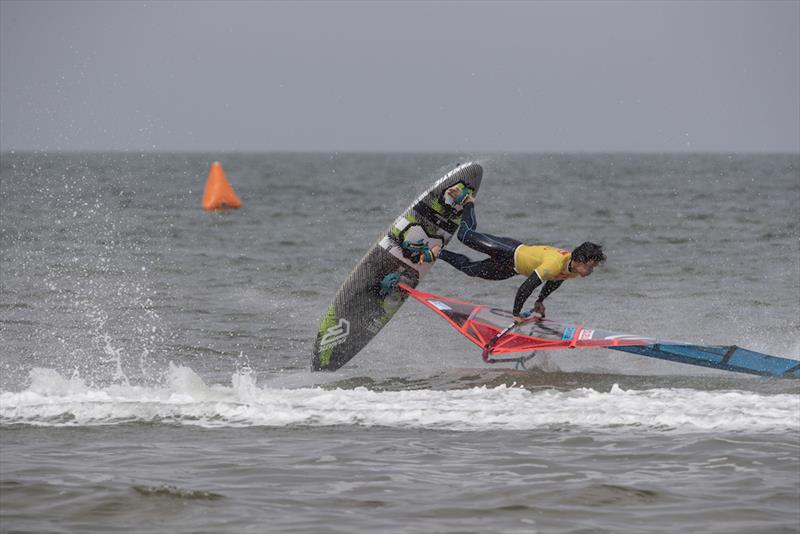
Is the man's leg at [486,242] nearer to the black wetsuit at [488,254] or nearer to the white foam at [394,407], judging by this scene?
the black wetsuit at [488,254]

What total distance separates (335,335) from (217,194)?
27.0m

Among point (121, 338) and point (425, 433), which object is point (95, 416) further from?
point (121, 338)

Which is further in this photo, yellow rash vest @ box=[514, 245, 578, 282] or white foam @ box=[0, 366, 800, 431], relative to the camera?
yellow rash vest @ box=[514, 245, 578, 282]

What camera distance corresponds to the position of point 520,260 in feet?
39.2

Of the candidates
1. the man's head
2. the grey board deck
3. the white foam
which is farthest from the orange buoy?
the white foam

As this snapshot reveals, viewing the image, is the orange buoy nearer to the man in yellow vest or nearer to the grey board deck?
the grey board deck

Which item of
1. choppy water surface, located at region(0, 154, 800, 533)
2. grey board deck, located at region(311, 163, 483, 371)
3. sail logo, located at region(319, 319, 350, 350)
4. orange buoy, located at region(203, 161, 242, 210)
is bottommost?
choppy water surface, located at region(0, 154, 800, 533)

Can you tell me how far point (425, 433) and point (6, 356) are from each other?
6.51 metres

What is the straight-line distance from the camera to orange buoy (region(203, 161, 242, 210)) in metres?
39.1

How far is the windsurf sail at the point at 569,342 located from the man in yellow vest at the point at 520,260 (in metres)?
0.23

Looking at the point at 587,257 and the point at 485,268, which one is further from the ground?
the point at 587,257

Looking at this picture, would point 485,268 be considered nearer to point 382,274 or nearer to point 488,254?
point 488,254

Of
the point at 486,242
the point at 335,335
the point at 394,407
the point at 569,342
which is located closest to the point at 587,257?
the point at 569,342

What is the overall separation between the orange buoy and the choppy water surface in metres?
13.8
